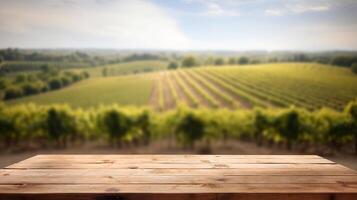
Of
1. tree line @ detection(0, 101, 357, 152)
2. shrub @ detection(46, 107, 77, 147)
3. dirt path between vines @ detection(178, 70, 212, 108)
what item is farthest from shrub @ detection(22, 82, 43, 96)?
dirt path between vines @ detection(178, 70, 212, 108)

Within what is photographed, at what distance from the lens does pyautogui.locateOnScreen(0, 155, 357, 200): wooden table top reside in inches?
43.2

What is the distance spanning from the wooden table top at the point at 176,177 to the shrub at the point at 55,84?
1654 centimetres

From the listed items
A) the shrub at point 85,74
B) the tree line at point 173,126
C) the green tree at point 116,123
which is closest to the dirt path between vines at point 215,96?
the tree line at point 173,126

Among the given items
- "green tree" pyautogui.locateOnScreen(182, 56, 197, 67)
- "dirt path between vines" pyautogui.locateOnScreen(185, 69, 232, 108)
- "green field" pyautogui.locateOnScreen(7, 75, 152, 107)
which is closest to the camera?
"green field" pyautogui.locateOnScreen(7, 75, 152, 107)

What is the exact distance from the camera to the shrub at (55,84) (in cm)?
1672

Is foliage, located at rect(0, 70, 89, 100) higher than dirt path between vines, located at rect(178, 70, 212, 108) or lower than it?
higher

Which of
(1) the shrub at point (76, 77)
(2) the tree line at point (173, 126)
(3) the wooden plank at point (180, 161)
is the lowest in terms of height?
(2) the tree line at point (173, 126)

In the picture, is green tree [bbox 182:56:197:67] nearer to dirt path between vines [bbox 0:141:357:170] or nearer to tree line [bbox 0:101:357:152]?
tree line [bbox 0:101:357:152]

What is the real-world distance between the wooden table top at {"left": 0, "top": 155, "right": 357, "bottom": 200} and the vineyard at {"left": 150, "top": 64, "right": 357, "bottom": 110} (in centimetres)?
1248

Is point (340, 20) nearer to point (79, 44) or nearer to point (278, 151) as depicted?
point (278, 151)

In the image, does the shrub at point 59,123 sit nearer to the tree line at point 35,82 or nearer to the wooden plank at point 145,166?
the tree line at point 35,82

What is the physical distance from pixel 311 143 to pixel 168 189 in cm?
1552

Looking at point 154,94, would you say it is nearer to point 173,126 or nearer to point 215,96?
point 215,96

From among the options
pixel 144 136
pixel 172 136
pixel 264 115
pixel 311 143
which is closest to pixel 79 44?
pixel 144 136
